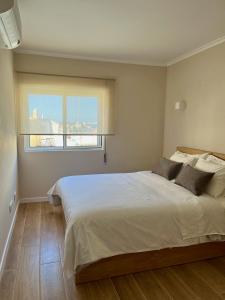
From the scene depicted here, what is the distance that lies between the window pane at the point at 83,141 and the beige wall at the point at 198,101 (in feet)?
4.55

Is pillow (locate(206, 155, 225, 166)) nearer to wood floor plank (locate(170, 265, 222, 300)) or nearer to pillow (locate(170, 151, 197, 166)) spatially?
pillow (locate(170, 151, 197, 166))

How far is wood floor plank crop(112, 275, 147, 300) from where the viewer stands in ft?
6.54

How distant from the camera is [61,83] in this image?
400cm

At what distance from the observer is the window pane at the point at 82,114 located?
163 inches

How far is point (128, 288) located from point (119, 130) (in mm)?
2845

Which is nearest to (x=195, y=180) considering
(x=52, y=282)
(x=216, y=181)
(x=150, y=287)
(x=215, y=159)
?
(x=216, y=181)

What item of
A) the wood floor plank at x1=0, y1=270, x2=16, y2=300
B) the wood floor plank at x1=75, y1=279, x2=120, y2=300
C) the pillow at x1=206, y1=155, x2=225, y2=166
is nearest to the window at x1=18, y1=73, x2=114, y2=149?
the pillow at x1=206, y1=155, x2=225, y2=166

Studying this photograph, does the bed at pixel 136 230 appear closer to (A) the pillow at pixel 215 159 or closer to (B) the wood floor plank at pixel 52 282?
(B) the wood floor plank at pixel 52 282

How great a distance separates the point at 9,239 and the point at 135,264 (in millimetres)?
1570

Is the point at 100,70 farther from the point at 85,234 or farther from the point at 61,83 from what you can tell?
the point at 85,234

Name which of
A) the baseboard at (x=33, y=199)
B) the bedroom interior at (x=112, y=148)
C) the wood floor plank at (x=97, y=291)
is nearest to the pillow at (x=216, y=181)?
the bedroom interior at (x=112, y=148)

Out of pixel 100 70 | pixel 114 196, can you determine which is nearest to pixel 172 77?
pixel 100 70

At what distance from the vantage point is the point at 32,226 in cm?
329

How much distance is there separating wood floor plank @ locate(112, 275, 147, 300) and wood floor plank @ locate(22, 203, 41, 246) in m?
1.16
